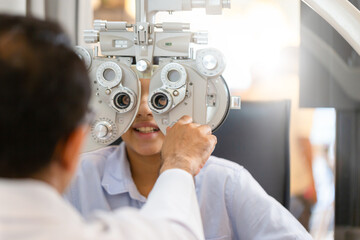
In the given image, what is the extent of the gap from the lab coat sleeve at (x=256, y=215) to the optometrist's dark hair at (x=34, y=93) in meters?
0.73

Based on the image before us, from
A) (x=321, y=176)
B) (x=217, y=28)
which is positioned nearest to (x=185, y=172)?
(x=217, y=28)

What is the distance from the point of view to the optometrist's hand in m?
0.88

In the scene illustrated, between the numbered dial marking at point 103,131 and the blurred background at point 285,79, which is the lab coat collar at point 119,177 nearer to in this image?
the numbered dial marking at point 103,131

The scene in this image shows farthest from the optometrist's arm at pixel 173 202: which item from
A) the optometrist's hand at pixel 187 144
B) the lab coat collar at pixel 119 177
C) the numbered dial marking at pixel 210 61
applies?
the lab coat collar at pixel 119 177

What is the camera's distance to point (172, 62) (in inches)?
36.7

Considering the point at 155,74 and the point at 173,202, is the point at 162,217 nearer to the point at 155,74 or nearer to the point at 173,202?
the point at 173,202

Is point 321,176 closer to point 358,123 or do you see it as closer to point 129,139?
point 358,123

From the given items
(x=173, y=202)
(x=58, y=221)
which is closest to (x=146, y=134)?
(x=173, y=202)

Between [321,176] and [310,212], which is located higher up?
[321,176]

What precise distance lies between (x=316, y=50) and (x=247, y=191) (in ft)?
3.53

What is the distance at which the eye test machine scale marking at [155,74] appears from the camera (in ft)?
3.00

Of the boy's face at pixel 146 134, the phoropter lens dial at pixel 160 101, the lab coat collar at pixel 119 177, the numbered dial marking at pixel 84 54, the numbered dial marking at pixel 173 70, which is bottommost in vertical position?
the lab coat collar at pixel 119 177

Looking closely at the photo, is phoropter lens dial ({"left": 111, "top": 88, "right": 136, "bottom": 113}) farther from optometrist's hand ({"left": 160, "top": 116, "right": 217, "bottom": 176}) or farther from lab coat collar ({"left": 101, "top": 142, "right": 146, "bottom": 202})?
lab coat collar ({"left": 101, "top": 142, "right": 146, "bottom": 202})

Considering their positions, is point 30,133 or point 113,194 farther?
point 113,194
